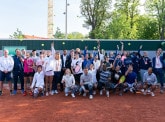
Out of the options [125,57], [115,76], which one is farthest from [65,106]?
[125,57]

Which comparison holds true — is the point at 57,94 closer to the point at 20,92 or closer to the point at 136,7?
the point at 20,92

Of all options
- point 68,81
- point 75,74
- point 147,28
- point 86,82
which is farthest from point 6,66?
point 147,28

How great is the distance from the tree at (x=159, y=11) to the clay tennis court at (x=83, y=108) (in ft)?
65.5

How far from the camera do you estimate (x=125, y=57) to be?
11.8m

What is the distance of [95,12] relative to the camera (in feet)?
119

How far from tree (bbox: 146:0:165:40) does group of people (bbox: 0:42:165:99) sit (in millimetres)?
18544

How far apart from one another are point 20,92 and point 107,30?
2205cm

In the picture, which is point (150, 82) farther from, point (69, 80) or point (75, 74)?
point (69, 80)

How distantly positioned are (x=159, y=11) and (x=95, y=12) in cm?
903

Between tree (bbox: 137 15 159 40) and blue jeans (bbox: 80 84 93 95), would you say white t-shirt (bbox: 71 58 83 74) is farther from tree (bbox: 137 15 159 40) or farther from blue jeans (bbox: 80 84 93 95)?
tree (bbox: 137 15 159 40)

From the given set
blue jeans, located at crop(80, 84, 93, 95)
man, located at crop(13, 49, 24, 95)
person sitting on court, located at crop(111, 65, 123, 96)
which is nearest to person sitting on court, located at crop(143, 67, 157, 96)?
person sitting on court, located at crop(111, 65, 123, 96)

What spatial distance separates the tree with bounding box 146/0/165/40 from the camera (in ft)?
96.1

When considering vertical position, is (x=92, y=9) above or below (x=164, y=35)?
above

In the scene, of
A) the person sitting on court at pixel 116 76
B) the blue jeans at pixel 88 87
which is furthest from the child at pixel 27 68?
the person sitting on court at pixel 116 76
